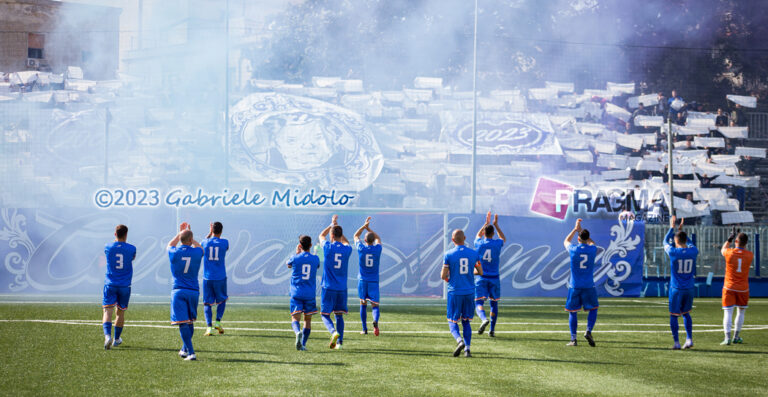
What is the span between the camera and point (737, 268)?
46.7 ft

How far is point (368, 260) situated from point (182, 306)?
4.28 metres

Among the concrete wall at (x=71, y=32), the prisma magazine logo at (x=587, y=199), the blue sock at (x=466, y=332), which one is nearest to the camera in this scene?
the blue sock at (x=466, y=332)

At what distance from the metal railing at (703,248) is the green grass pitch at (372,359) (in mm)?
6156

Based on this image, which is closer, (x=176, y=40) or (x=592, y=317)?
(x=592, y=317)

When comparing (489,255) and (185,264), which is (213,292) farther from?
(489,255)

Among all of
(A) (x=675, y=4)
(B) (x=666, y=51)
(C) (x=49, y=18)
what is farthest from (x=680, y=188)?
(C) (x=49, y=18)

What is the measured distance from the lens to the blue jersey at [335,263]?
12836 millimetres

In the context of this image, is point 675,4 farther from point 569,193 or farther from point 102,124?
point 102,124

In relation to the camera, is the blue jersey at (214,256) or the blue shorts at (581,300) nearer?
the blue shorts at (581,300)

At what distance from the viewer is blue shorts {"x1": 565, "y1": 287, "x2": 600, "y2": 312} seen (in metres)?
13.6

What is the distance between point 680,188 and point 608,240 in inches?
436

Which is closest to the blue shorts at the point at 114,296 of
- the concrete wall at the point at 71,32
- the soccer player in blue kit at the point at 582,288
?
the soccer player in blue kit at the point at 582,288

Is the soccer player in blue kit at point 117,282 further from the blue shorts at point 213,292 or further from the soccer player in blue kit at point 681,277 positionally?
the soccer player in blue kit at point 681,277

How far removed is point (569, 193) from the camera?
3167cm
